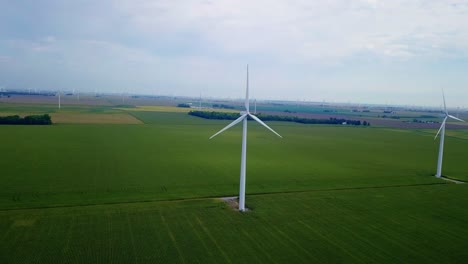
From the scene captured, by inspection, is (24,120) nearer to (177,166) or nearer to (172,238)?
(177,166)

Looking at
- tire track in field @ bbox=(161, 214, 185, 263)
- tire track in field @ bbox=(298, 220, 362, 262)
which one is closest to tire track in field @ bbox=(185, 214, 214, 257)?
tire track in field @ bbox=(161, 214, 185, 263)

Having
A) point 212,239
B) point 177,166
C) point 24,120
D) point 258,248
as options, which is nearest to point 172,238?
point 212,239

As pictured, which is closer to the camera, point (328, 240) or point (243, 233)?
point (328, 240)

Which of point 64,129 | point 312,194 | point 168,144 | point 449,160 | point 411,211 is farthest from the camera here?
point 64,129

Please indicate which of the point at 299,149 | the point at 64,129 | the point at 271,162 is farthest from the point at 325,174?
the point at 64,129

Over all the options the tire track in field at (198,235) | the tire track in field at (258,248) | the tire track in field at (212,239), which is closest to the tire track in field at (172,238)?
the tire track in field at (198,235)

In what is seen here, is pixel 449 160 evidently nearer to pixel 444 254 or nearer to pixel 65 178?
pixel 444 254

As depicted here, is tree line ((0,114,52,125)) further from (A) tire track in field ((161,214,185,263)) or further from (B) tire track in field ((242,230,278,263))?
(B) tire track in field ((242,230,278,263))
